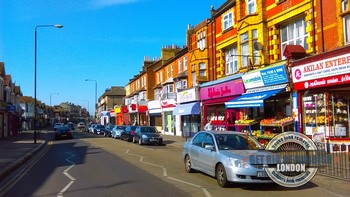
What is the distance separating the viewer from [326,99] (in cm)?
1750

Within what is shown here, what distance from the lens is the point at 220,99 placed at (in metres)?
28.8

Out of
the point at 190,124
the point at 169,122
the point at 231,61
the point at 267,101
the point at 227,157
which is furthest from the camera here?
the point at 169,122

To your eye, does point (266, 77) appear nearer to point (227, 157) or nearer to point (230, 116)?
point (230, 116)

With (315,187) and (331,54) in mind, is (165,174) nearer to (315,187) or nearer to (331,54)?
(315,187)

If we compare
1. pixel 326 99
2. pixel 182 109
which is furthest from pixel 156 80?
pixel 326 99

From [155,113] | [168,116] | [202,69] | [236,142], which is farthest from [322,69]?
[155,113]

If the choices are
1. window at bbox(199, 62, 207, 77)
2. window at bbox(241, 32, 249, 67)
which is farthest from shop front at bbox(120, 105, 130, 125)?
window at bbox(241, 32, 249, 67)

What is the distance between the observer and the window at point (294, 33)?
20109mm

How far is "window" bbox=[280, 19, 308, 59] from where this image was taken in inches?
792

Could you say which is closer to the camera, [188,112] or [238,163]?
[238,163]

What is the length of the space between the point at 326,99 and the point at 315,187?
8.59 m

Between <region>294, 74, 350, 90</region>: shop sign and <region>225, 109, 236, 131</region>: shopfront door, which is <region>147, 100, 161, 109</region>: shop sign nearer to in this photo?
<region>225, 109, 236, 131</region>: shopfront door

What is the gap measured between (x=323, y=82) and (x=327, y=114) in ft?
4.96

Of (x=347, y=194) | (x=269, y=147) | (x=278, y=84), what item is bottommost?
(x=347, y=194)
